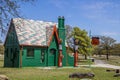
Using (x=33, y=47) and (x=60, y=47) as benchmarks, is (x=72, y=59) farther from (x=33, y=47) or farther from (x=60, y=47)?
(x=33, y=47)

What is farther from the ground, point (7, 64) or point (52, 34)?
point (52, 34)

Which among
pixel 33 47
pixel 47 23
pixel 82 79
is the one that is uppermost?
pixel 47 23

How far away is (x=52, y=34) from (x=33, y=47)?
344 cm

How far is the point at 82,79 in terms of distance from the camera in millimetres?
18359

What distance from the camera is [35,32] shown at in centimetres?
3944

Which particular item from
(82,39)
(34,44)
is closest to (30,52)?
(34,44)

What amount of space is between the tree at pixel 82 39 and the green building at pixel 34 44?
27313 millimetres

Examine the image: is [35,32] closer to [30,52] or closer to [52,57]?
[30,52]

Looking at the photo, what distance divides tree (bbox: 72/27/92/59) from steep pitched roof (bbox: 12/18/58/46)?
27.6 m

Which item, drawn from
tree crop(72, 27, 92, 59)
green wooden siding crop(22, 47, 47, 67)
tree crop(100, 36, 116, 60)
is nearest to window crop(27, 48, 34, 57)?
green wooden siding crop(22, 47, 47, 67)

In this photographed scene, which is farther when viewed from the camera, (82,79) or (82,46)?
(82,46)

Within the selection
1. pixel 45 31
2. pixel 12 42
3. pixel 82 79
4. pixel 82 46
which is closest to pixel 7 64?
pixel 12 42

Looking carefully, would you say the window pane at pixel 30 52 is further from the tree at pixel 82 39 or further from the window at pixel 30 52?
the tree at pixel 82 39

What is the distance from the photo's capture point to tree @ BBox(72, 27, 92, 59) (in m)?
68.8
